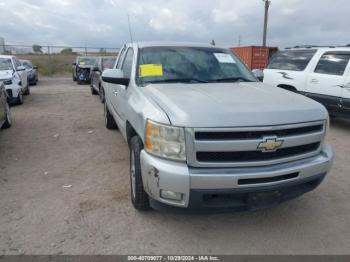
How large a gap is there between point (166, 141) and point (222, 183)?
0.58 meters

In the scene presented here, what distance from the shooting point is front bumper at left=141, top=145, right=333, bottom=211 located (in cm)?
283

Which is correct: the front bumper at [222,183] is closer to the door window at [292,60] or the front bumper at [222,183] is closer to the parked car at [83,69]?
the door window at [292,60]

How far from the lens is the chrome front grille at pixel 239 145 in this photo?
9.27 feet

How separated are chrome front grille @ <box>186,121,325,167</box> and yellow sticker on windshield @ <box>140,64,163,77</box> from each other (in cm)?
158

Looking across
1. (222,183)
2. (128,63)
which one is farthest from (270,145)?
(128,63)

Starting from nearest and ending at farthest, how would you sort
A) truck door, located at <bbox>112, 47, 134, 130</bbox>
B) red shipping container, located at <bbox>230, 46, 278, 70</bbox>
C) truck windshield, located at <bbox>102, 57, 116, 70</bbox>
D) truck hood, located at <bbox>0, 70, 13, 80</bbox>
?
truck door, located at <bbox>112, 47, 134, 130</bbox>
truck hood, located at <bbox>0, 70, 13, 80</bbox>
truck windshield, located at <bbox>102, 57, 116, 70</bbox>
red shipping container, located at <bbox>230, 46, 278, 70</bbox>

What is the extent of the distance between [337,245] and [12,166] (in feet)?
14.5

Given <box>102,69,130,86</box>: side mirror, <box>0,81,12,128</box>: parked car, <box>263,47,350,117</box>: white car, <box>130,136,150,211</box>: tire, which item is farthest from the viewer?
→ <box>263,47,350,117</box>: white car

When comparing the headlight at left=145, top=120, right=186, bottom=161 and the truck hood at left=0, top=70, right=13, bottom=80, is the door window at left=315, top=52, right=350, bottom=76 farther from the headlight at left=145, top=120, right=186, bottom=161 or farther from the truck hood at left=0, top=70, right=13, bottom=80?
the truck hood at left=0, top=70, right=13, bottom=80

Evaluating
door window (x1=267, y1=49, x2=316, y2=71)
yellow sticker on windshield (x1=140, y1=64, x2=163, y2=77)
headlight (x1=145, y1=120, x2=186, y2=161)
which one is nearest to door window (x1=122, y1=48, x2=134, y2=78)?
yellow sticker on windshield (x1=140, y1=64, x2=163, y2=77)

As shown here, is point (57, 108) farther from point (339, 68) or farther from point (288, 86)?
point (339, 68)

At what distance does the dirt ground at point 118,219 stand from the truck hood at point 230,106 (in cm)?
113

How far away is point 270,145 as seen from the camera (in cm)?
294

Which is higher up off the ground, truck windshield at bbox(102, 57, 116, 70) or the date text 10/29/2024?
truck windshield at bbox(102, 57, 116, 70)
